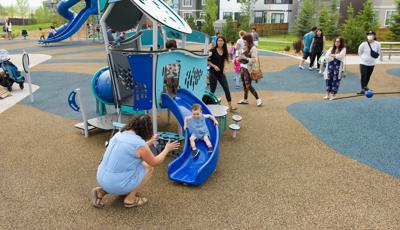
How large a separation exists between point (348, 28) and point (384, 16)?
689 inches

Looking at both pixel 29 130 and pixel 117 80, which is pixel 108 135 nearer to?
pixel 117 80

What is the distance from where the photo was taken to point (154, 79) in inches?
219

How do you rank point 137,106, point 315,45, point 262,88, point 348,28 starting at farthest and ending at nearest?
point 348,28 < point 315,45 < point 262,88 < point 137,106

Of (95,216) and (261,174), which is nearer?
(95,216)

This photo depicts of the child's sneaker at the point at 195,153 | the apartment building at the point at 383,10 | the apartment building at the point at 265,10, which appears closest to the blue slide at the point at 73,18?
the child's sneaker at the point at 195,153

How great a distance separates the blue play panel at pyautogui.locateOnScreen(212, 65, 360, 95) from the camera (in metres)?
11.7

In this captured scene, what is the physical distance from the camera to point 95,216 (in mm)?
4008

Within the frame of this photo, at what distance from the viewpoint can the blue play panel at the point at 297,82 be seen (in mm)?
11711

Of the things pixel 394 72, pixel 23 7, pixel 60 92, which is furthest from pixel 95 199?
pixel 23 7

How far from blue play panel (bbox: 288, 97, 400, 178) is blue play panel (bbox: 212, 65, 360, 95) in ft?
9.60

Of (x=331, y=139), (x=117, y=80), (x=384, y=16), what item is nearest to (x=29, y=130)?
(x=117, y=80)

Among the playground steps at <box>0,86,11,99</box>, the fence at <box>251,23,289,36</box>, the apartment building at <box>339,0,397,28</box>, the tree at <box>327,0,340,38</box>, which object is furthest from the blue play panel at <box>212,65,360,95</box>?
the fence at <box>251,23,289,36</box>

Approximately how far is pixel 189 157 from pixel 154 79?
1421mm

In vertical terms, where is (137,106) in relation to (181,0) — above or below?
below
